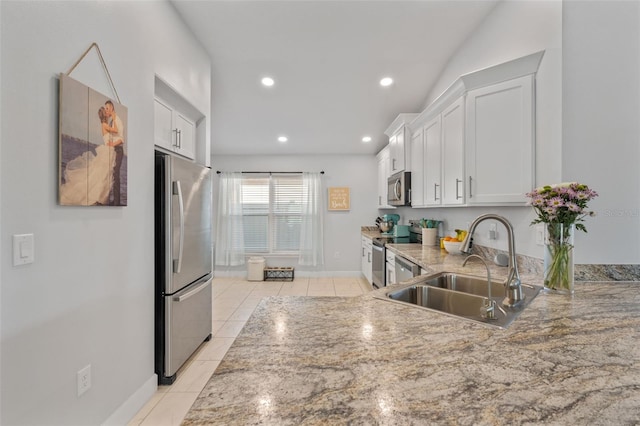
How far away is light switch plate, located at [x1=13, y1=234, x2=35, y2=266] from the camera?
1144 millimetres

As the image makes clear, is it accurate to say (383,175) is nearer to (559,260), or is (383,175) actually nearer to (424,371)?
(559,260)

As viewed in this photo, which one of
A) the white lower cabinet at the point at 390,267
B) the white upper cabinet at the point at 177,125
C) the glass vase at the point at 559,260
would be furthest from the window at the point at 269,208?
the glass vase at the point at 559,260

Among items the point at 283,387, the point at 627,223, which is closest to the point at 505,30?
the point at 627,223

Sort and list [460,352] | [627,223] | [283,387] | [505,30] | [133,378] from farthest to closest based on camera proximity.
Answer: [505,30]
[133,378]
[627,223]
[460,352]
[283,387]

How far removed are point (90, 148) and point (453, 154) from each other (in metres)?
2.61

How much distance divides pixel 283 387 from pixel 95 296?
1.45 m

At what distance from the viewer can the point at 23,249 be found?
1.17 meters

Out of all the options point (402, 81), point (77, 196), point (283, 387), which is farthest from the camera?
point (402, 81)

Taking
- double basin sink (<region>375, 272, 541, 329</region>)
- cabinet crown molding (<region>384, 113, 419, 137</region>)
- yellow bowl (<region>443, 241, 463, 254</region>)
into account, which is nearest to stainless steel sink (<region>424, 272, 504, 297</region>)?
double basin sink (<region>375, 272, 541, 329</region>)

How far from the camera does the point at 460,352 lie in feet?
2.66

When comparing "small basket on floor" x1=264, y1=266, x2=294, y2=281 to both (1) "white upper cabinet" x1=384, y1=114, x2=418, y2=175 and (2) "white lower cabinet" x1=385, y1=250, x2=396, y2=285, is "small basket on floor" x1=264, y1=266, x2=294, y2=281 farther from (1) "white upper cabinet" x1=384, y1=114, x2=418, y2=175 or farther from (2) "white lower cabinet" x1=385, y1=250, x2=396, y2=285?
(1) "white upper cabinet" x1=384, y1=114, x2=418, y2=175

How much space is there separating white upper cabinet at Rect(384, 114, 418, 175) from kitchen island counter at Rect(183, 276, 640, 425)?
2878mm

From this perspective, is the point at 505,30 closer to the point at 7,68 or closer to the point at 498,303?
the point at 498,303

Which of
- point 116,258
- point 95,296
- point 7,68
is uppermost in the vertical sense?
point 7,68
